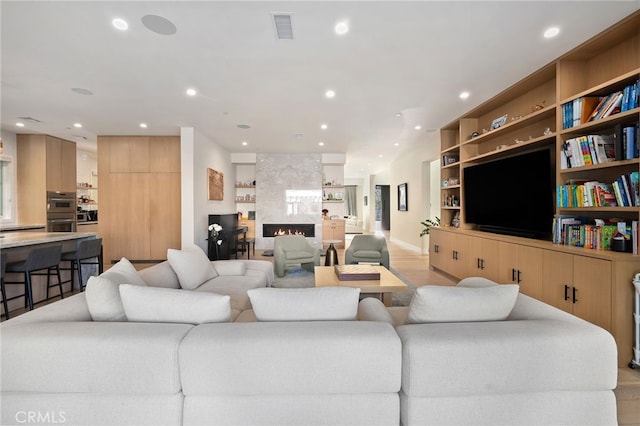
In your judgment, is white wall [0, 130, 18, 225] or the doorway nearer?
white wall [0, 130, 18, 225]

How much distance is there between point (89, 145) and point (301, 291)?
8.28 meters

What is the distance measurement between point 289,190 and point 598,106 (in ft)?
21.7

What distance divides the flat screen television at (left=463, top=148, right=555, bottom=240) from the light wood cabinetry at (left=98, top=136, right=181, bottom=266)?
5.84 metres

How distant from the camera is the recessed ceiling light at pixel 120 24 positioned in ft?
7.63

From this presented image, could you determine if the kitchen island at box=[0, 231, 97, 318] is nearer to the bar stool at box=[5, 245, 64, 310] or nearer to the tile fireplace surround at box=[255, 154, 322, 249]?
the bar stool at box=[5, 245, 64, 310]

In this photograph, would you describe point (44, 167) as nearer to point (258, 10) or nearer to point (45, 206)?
point (45, 206)

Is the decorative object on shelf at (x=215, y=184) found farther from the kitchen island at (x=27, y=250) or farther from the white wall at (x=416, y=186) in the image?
the white wall at (x=416, y=186)

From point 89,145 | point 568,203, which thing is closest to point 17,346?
point 568,203

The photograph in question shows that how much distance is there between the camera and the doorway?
543 inches

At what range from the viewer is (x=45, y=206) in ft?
19.9

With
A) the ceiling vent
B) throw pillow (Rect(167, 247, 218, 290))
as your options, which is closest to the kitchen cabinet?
the ceiling vent

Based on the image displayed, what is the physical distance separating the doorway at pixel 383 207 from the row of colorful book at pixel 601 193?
10651mm

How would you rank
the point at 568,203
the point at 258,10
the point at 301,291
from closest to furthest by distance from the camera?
the point at 301,291, the point at 258,10, the point at 568,203

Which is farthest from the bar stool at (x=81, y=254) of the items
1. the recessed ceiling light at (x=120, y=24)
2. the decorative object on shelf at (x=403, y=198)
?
the decorative object on shelf at (x=403, y=198)
